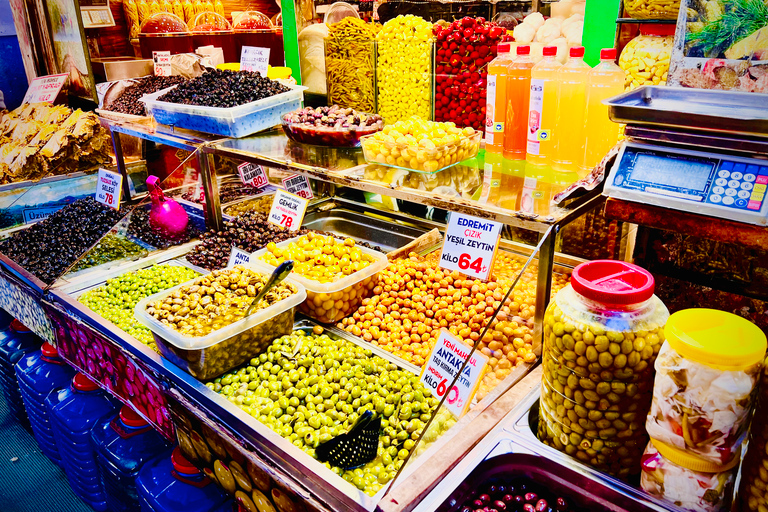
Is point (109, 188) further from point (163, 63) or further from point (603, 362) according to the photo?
point (603, 362)

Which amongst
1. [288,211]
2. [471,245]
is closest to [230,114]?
[288,211]

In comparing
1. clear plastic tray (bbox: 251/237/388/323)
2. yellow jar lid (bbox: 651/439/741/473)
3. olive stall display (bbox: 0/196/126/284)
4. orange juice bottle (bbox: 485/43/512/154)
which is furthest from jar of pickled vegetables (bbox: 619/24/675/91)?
olive stall display (bbox: 0/196/126/284)

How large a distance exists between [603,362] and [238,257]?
6.33ft

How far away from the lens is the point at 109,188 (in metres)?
3.58

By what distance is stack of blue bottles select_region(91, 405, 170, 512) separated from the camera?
8.78 feet

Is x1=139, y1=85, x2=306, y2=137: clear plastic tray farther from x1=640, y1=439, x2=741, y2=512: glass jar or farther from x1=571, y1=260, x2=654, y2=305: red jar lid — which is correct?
x1=640, y1=439, x2=741, y2=512: glass jar

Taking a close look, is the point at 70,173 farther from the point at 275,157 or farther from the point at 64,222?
the point at 275,157

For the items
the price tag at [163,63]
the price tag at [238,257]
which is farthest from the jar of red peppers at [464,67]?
the price tag at [163,63]

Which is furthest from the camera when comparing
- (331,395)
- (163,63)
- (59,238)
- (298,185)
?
(163,63)

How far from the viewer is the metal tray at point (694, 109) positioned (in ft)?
4.21

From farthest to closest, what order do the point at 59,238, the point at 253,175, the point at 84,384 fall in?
the point at 253,175
the point at 59,238
the point at 84,384

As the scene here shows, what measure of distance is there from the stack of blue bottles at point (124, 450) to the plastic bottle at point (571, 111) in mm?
2318

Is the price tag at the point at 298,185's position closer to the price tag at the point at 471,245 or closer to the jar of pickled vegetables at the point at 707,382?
the price tag at the point at 471,245

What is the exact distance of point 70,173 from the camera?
4328mm
